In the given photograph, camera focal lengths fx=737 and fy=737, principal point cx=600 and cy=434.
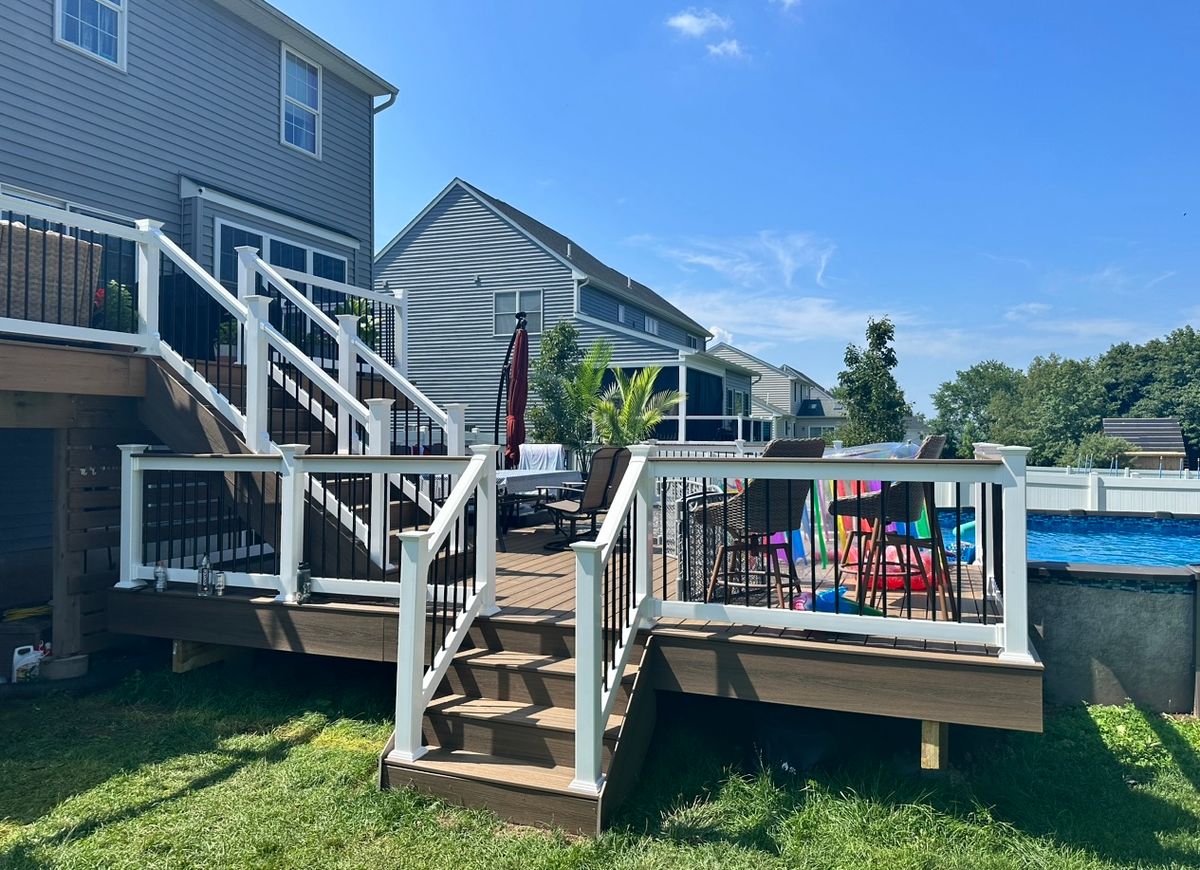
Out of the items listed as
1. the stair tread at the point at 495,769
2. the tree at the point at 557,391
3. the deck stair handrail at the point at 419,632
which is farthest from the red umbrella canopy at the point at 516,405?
the tree at the point at 557,391

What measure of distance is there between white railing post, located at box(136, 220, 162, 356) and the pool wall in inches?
245

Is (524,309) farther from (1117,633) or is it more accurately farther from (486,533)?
(1117,633)

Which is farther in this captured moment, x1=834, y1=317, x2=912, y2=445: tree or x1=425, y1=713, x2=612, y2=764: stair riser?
x1=834, y1=317, x2=912, y2=445: tree

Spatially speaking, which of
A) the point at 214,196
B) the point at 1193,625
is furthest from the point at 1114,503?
the point at 214,196

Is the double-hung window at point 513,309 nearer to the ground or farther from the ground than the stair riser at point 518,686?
farther from the ground

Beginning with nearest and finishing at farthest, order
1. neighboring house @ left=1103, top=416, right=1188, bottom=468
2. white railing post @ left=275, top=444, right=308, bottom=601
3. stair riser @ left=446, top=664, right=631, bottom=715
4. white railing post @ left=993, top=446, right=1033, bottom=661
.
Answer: white railing post @ left=993, top=446, right=1033, bottom=661, stair riser @ left=446, top=664, right=631, bottom=715, white railing post @ left=275, top=444, right=308, bottom=601, neighboring house @ left=1103, top=416, right=1188, bottom=468

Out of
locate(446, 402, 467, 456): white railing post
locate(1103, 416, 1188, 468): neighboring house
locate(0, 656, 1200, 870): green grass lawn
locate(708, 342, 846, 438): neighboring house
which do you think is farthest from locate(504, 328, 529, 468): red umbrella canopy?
locate(1103, 416, 1188, 468): neighboring house

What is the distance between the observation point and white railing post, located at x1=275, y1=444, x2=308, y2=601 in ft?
14.4

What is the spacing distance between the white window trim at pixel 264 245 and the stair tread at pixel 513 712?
6.02 m

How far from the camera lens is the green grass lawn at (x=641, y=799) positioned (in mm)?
2861

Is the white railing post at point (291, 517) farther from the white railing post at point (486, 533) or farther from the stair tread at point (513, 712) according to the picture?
the stair tread at point (513, 712)

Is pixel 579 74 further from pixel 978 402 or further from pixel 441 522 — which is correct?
pixel 978 402

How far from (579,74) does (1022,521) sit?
15.8 m

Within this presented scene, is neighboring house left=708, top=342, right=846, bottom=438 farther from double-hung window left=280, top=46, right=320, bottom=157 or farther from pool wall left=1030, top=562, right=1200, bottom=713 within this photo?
pool wall left=1030, top=562, right=1200, bottom=713
